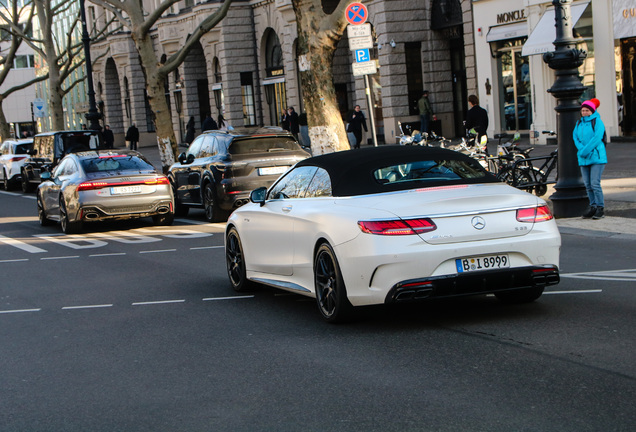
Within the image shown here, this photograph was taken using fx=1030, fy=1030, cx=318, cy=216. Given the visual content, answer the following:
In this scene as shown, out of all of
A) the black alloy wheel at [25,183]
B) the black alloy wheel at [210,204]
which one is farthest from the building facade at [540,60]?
the black alloy wheel at [25,183]

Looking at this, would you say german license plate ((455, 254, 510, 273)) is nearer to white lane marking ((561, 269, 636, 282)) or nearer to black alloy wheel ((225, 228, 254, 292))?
white lane marking ((561, 269, 636, 282))

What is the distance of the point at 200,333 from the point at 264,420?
2763 mm

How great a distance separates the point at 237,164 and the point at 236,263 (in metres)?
7.55

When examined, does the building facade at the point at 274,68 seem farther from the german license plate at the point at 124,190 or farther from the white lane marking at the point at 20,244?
the white lane marking at the point at 20,244

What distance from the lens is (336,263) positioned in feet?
25.3

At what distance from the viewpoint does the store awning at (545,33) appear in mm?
27656

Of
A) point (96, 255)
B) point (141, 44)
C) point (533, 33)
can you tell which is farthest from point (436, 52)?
point (96, 255)

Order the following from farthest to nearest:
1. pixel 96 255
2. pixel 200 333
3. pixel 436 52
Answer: pixel 436 52, pixel 96 255, pixel 200 333

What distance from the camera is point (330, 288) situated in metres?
7.95

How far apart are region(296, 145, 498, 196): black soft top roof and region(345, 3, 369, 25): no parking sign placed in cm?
942

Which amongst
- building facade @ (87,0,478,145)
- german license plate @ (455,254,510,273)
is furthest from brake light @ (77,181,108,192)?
building facade @ (87,0,478,145)

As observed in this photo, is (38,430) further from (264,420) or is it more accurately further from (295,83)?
(295,83)

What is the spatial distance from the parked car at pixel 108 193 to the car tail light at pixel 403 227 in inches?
421

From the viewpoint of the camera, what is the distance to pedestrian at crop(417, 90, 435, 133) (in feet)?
116
